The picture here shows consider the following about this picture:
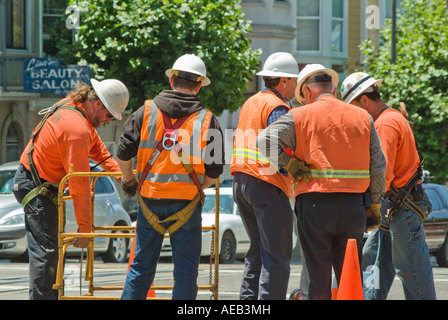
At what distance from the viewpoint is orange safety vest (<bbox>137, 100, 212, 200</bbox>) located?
268 inches

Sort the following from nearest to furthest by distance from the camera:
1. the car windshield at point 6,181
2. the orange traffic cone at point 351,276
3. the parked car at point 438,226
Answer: the orange traffic cone at point 351,276
the car windshield at point 6,181
the parked car at point 438,226

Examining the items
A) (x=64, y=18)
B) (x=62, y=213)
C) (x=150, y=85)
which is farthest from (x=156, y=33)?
(x=62, y=213)

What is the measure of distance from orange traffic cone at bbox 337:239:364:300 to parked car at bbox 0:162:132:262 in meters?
8.96

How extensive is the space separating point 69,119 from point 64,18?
16.6 m

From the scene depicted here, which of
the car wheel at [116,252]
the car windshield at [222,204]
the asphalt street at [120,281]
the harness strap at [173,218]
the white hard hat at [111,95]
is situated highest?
the white hard hat at [111,95]

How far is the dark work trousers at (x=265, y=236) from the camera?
6.94 metres

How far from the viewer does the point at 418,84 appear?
80.7 feet

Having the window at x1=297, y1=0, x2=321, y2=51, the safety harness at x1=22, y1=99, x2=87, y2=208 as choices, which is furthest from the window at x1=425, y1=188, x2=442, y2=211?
the window at x1=297, y1=0, x2=321, y2=51

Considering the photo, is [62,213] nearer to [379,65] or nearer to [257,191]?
[257,191]

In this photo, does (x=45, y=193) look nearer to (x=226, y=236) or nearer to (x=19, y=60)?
(x=226, y=236)

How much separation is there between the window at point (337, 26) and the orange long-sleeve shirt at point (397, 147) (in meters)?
26.3

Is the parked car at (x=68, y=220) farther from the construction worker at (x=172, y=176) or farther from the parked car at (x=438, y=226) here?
the construction worker at (x=172, y=176)

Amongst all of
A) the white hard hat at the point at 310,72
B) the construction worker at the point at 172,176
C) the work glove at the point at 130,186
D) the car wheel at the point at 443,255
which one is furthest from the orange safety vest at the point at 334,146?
the car wheel at the point at 443,255

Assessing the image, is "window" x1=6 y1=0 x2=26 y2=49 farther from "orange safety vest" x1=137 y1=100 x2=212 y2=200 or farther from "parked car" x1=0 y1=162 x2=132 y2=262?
"orange safety vest" x1=137 y1=100 x2=212 y2=200
